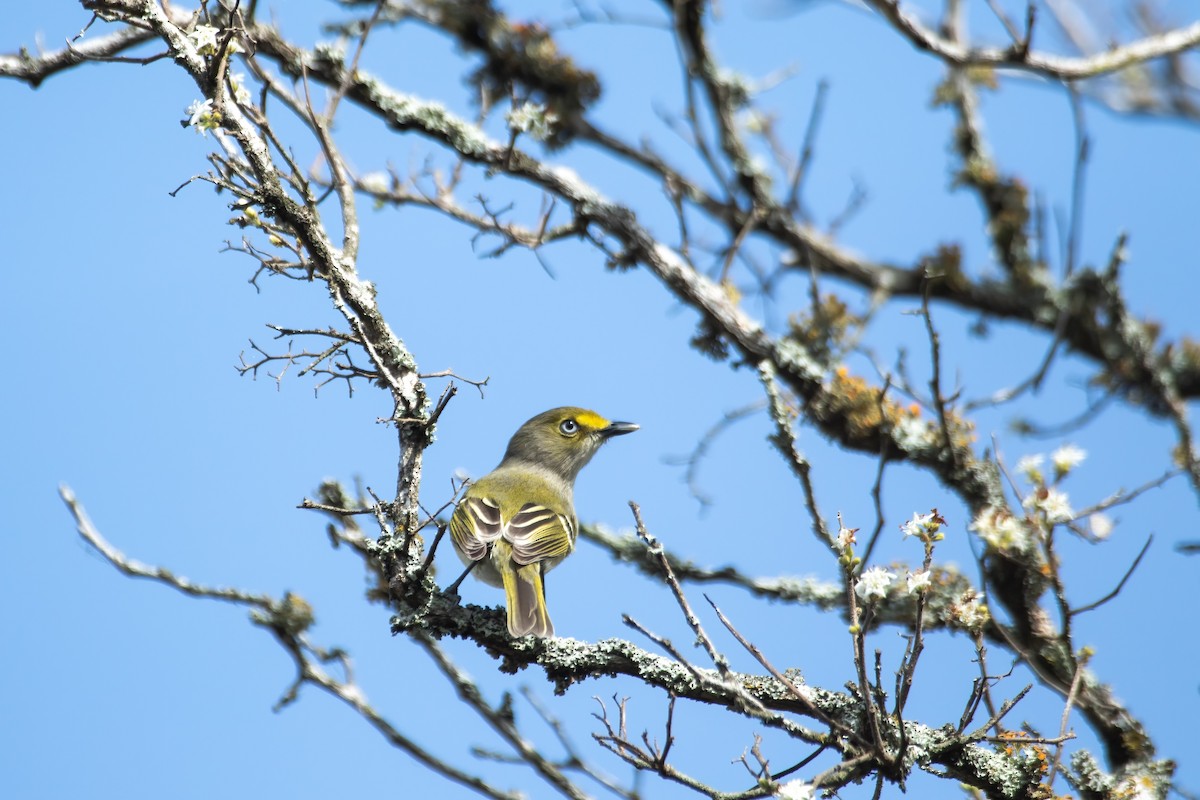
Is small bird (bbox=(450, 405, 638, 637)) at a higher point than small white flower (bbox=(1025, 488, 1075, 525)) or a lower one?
higher

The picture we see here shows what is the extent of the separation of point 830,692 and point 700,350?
2621 millimetres

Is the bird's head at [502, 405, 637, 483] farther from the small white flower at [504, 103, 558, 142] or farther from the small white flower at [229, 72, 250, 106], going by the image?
the small white flower at [229, 72, 250, 106]

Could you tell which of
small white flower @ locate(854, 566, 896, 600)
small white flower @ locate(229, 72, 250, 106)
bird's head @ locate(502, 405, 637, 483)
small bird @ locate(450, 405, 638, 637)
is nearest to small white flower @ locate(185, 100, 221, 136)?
small white flower @ locate(229, 72, 250, 106)

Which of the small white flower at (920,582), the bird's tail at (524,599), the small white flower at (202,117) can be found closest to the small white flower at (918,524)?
the small white flower at (920,582)

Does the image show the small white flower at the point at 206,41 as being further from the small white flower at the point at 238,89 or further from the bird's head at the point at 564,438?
the bird's head at the point at 564,438

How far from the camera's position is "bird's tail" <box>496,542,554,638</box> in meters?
4.15

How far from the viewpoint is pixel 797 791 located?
9.68 ft

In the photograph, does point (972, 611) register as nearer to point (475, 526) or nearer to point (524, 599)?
point (524, 599)

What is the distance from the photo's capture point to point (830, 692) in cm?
382

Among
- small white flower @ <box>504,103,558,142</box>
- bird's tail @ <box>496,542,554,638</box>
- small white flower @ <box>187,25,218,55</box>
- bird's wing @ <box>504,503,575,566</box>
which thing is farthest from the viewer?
small white flower @ <box>504,103,558,142</box>

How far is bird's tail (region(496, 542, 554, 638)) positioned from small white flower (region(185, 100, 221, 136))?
6.60ft

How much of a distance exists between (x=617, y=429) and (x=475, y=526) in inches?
76.8

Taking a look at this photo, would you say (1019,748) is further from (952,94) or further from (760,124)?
(952,94)

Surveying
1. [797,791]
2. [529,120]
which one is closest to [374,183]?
[529,120]
